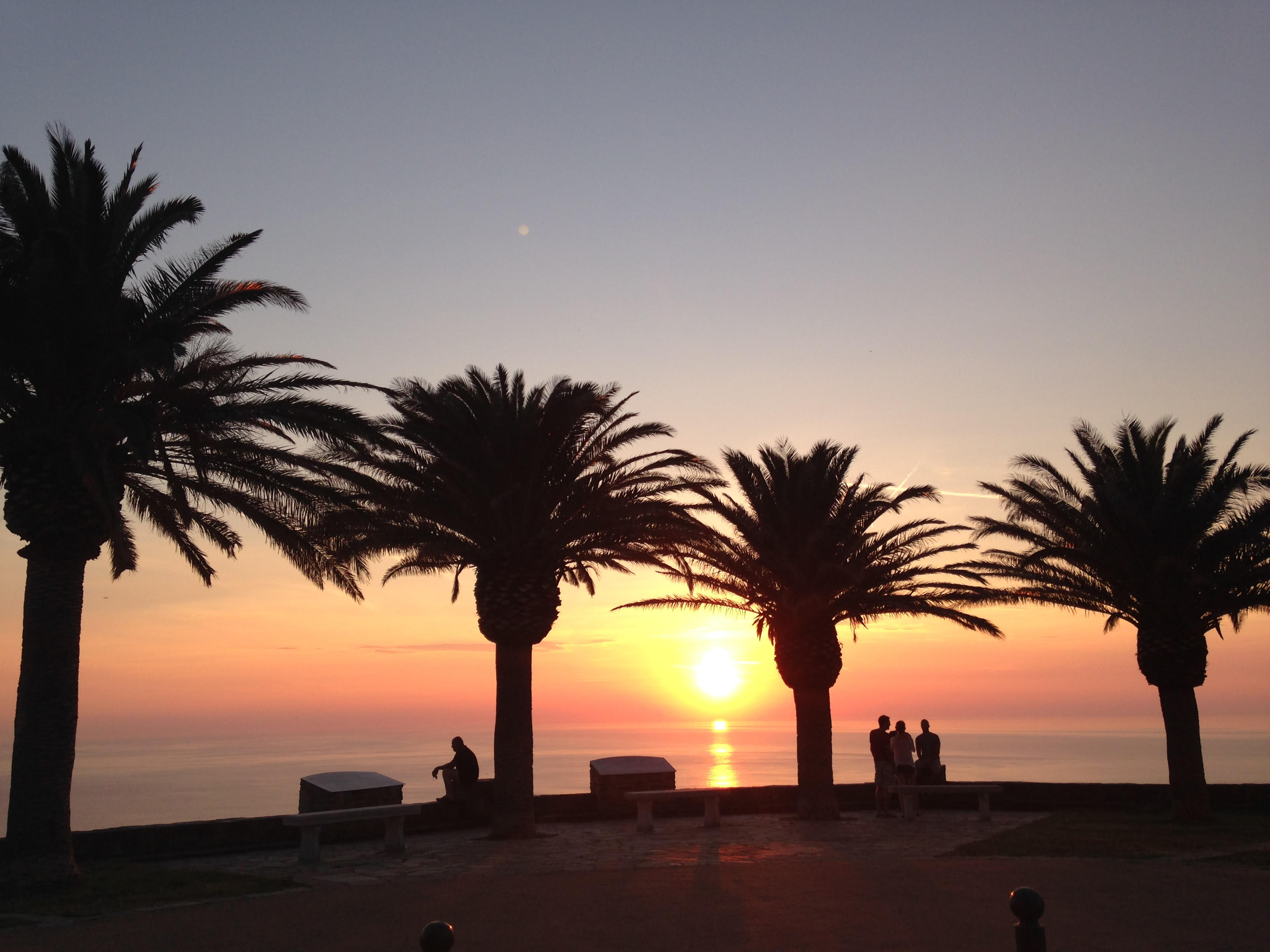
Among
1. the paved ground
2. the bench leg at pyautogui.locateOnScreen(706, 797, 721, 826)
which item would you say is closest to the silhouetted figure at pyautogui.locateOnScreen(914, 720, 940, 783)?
the bench leg at pyautogui.locateOnScreen(706, 797, 721, 826)

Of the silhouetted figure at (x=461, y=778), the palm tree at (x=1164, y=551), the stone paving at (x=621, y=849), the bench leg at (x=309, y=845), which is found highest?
the palm tree at (x=1164, y=551)

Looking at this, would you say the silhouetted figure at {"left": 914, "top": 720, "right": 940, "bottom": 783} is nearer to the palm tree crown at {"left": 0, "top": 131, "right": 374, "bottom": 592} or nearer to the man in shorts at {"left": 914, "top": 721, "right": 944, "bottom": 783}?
the man in shorts at {"left": 914, "top": 721, "right": 944, "bottom": 783}

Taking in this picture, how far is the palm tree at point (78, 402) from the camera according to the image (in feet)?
39.7

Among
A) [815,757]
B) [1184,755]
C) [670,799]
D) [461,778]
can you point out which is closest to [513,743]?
[461,778]

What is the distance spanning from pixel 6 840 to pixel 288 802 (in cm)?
10428

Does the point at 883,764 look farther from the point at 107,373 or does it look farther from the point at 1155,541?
the point at 107,373

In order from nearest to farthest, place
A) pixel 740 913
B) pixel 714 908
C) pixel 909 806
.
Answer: pixel 740 913
pixel 714 908
pixel 909 806

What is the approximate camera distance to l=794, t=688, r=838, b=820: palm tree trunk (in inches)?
766

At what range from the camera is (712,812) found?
59.2 feet

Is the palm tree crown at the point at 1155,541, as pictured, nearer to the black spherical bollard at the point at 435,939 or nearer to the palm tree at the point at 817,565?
the palm tree at the point at 817,565

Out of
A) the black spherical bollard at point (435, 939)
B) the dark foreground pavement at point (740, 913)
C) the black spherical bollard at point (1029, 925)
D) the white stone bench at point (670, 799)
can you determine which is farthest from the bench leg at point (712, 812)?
the black spherical bollard at point (435, 939)

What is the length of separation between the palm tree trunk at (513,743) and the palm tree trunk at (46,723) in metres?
6.41

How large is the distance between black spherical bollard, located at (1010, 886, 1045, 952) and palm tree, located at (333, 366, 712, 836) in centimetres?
1213

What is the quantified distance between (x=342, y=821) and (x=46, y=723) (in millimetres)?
4143
